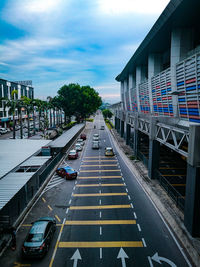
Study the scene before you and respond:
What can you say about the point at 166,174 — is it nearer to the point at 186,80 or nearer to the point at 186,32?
the point at 186,80

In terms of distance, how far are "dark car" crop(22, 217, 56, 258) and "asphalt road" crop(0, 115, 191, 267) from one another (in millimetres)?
508

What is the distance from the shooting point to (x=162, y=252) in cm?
1312

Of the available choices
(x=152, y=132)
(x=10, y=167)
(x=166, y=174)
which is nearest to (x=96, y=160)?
(x=166, y=174)

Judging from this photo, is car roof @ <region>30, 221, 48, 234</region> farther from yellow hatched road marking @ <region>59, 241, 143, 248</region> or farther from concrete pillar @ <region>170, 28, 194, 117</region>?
concrete pillar @ <region>170, 28, 194, 117</region>

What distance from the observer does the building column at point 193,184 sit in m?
13.1

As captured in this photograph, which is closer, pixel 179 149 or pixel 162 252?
pixel 162 252

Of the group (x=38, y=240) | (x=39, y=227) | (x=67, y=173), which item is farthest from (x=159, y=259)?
(x=67, y=173)

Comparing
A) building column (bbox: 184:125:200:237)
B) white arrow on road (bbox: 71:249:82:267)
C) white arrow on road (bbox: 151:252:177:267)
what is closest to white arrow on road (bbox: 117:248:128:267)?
white arrow on road (bbox: 151:252:177:267)

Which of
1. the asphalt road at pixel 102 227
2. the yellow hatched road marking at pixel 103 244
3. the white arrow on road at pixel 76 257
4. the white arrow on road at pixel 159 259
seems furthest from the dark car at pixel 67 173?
the white arrow on road at pixel 159 259

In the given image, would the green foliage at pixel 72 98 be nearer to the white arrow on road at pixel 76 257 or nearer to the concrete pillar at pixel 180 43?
the concrete pillar at pixel 180 43

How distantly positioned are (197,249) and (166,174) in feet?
53.8

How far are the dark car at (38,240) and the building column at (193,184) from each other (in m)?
10.5

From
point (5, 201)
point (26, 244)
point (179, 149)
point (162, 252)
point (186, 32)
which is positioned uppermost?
point (186, 32)

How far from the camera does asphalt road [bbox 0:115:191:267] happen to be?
41.2 ft
